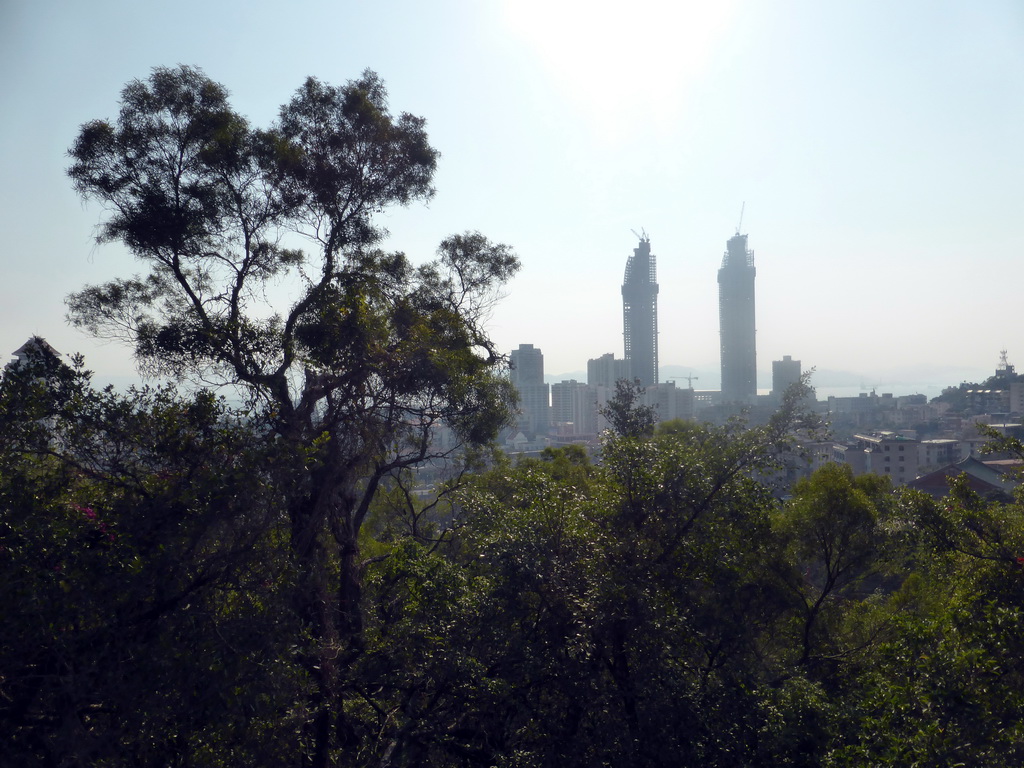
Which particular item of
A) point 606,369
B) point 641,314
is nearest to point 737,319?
point 641,314

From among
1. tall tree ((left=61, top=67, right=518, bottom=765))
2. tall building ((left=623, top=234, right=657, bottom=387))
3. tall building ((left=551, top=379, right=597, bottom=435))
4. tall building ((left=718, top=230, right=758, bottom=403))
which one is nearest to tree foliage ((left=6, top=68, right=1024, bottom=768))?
tall tree ((left=61, top=67, right=518, bottom=765))

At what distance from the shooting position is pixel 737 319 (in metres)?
93.7

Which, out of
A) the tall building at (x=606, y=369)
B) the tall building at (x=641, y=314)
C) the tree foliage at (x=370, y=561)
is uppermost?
the tall building at (x=641, y=314)

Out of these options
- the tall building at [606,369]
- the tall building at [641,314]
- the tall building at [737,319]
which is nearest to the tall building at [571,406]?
the tall building at [606,369]

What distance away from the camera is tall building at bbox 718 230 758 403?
295ft

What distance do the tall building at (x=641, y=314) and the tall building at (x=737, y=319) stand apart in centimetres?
1933

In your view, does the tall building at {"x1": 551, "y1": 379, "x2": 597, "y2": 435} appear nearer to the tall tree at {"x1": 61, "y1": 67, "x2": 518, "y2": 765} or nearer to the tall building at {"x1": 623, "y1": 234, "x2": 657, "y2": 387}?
the tall building at {"x1": 623, "y1": 234, "x2": 657, "y2": 387}

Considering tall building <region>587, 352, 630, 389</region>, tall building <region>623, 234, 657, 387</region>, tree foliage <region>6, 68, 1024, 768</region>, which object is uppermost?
tall building <region>623, 234, 657, 387</region>

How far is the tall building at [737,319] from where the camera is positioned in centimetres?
9006

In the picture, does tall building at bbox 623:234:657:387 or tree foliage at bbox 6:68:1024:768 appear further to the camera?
tall building at bbox 623:234:657:387

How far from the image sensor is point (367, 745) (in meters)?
5.15

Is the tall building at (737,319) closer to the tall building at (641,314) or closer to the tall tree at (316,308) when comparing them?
the tall building at (641,314)

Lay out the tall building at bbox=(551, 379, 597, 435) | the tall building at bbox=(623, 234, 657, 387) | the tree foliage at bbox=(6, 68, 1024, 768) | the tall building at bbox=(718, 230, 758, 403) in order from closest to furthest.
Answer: the tree foliage at bbox=(6, 68, 1024, 768) < the tall building at bbox=(551, 379, 597, 435) < the tall building at bbox=(623, 234, 657, 387) < the tall building at bbox=(718, 230, 758, 403)

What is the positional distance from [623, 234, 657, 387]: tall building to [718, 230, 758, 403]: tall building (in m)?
19.3
